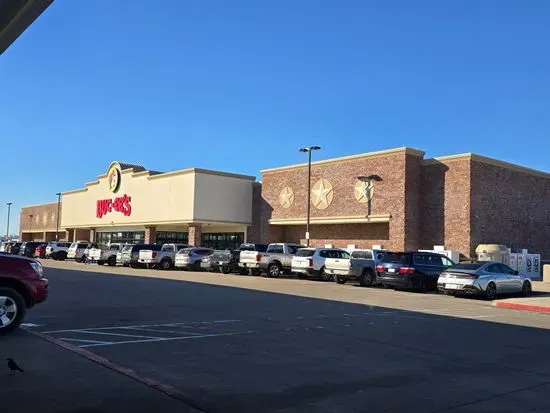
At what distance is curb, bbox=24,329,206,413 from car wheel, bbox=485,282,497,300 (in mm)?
17369

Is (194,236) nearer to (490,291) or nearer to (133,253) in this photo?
(133,253)

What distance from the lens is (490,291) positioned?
22812mm

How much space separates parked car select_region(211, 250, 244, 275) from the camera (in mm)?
35844

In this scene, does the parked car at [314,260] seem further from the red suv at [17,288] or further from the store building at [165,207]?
the red suv at [17,288]

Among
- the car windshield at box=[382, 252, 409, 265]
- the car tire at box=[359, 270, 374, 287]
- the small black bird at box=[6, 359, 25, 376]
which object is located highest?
the car windshield at box=[382, 252, 409, 265]

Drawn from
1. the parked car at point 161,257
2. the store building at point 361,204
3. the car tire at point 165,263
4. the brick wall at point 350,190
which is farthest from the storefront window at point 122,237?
the car tire at point 165,263

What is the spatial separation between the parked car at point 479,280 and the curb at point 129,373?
16696 mm

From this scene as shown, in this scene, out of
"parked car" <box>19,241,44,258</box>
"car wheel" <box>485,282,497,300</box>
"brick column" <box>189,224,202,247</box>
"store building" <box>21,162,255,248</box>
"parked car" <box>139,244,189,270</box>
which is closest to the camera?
"car wheel" <box>485,282,497,300</box>

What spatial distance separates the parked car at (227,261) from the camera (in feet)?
118

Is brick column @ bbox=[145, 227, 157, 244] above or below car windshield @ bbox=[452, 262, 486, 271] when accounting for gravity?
above

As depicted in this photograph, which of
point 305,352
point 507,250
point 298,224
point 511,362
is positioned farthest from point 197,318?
point 298,224

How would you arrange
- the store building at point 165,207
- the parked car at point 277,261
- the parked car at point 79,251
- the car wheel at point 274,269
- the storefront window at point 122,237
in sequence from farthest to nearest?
the storefront window at point 122,237 < the parked car at point 79,251 < the store building at point 165,207 < the car wheel at point 274,269 < the parked car at point 277,261

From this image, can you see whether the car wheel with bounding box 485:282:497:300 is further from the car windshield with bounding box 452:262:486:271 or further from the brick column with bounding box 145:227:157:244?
the brick column with bounding box 145:227:157:244

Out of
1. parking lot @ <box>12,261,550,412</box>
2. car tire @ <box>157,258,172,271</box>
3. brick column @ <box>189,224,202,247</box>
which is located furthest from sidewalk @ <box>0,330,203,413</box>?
brick column @ <box>189,224,202,247</box>
